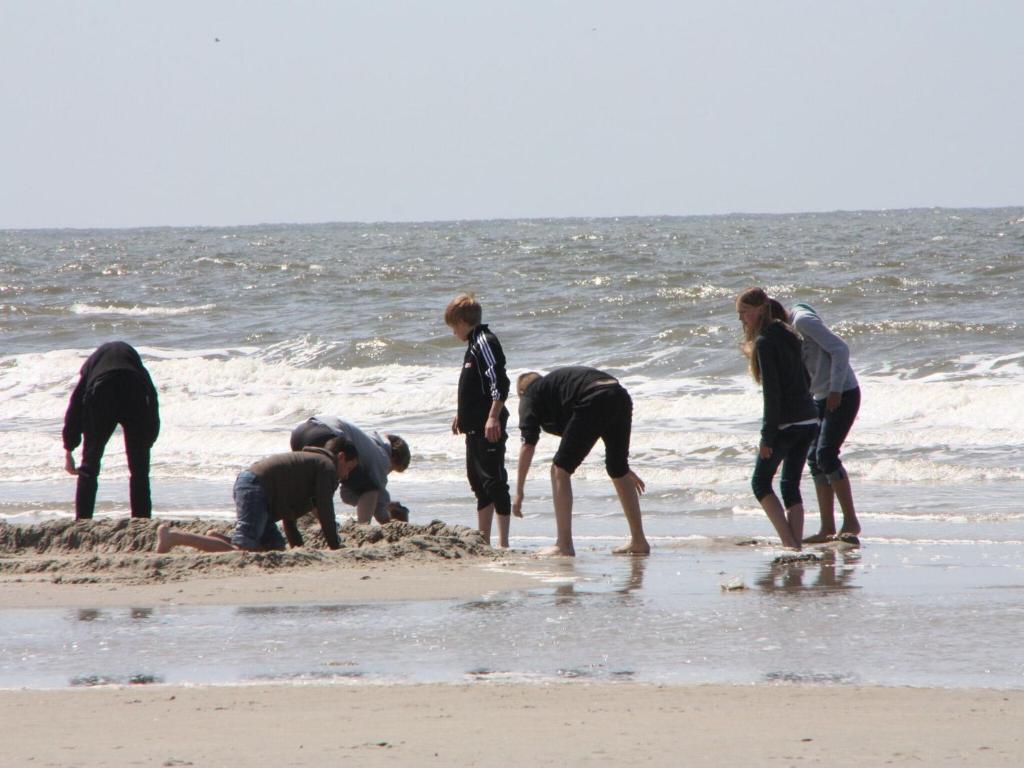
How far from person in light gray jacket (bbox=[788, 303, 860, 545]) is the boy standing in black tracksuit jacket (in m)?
1.65

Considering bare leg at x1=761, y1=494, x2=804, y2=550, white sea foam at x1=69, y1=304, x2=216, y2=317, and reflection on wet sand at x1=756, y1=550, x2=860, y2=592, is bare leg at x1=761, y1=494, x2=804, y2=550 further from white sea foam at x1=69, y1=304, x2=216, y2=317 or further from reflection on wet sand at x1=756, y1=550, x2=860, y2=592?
white sea foam at x1=69, y1=304, x2=216, y2=317

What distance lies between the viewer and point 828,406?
733 centimetres

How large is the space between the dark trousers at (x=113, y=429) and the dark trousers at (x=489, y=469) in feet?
6.09

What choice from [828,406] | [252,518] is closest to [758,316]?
[828,406]

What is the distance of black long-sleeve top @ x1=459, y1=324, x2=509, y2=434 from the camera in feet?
23.2

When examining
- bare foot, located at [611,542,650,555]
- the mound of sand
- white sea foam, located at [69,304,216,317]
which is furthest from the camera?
white sea foam, located at [69,304,216,317]

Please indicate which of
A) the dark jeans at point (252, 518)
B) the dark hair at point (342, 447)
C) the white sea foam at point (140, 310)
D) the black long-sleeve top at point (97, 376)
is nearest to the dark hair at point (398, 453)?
the dark hair at point (342, 447)

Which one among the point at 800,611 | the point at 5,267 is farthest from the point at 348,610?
the point at 5,267

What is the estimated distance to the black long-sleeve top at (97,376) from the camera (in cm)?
743

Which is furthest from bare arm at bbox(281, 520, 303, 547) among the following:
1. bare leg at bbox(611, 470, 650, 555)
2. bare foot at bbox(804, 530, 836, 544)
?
bare foot at bbox(804, 530, 836, 544)

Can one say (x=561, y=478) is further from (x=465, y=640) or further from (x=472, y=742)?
(x=472, y=742)

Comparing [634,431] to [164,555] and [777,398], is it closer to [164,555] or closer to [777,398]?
[777,398]

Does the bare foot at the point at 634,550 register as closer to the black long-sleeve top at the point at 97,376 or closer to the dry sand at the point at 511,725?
the black long-sleeve top at the point at 97,376

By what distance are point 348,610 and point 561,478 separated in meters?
1.87
